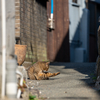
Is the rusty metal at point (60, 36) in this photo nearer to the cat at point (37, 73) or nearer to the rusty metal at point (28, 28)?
the rusty metal at point (28, 28)

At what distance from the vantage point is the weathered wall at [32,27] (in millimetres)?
7657

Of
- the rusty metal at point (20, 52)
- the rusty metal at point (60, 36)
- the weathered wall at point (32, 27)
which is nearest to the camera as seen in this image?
the rusty metal at point (20, 52)

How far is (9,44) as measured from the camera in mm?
2885

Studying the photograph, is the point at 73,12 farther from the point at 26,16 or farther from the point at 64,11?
the point at 26,16

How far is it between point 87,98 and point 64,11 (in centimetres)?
981

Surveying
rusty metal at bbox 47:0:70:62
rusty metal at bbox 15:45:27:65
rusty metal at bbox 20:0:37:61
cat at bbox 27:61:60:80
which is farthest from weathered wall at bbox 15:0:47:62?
cat at bbox 27:61:60:80

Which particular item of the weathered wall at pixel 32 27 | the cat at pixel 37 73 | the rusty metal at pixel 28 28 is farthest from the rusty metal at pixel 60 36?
the cat at pixel 37 73

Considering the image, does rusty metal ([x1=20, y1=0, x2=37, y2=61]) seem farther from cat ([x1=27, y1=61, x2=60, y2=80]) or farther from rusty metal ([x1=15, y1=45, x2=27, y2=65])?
cat ([x1=27, y1=61, x2=60, y2=80])

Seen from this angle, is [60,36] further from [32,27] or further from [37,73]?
[37,73]

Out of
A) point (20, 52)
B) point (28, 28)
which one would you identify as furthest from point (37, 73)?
point (28, 28)

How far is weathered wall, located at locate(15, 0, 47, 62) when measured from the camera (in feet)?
25.1

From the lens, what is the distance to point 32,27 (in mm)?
8727

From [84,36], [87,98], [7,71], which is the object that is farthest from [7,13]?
[84,36]

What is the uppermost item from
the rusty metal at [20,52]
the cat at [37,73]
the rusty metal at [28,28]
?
the rusty metal at [28,28]
